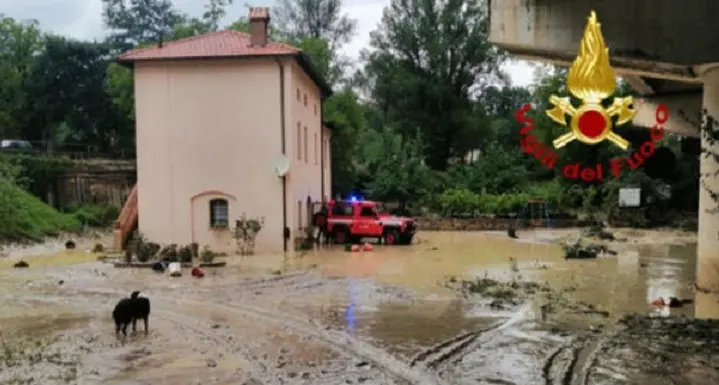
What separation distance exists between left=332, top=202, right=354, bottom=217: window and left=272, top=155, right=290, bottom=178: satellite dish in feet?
13.8

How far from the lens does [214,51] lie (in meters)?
25.2

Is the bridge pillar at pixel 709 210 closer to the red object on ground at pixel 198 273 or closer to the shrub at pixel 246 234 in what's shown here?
the red object on ground at pixel 198 273

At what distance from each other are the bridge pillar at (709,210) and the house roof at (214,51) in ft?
51.9

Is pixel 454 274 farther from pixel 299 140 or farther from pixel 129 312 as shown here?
pixel 299 140

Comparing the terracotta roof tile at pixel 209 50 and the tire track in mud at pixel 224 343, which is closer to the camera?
the tire track in mud at pixel 224 343

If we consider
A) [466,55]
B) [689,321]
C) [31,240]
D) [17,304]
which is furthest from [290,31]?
[689,321]

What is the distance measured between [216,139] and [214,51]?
317 cm

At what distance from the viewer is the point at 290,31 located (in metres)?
55.8

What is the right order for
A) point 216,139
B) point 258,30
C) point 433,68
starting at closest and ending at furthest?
point 216,139 → point 258,30 → point 433,68

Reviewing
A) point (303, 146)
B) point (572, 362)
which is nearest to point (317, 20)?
point (303, 146)

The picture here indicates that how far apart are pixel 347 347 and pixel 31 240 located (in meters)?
23.5

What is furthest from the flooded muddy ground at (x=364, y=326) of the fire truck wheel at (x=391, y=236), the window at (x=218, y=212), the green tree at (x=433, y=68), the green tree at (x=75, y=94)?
the green tree at (x=433, y=68)

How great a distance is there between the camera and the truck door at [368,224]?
27.8 meters

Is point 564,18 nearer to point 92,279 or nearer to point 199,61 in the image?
point 92,279
